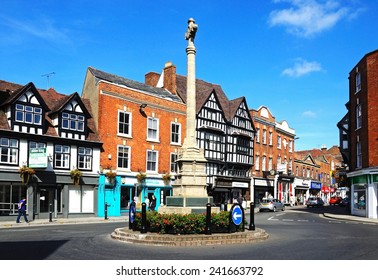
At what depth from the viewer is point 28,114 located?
2927 centimetres

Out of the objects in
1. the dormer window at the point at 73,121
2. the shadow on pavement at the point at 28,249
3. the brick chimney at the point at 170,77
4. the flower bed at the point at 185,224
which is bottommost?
the shadow on pavement at the point at 28,249

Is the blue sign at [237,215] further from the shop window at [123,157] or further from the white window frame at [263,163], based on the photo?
the white window frame at [263,163]

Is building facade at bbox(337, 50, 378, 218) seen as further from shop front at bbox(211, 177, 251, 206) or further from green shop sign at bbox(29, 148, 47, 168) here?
green shop sign at bbox(29, 148, 47, 168)

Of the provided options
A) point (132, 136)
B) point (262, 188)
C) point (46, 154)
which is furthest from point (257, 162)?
point (46, 154)

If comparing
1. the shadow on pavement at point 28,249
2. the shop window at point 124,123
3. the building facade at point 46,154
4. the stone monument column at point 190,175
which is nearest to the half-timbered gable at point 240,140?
the shop window at point 124,123

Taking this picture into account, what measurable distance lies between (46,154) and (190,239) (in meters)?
17.8

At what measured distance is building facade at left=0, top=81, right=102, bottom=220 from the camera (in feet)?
91.4

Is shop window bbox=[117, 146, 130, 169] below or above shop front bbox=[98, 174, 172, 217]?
above

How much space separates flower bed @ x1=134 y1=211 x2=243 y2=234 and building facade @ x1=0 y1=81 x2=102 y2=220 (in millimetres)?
14947

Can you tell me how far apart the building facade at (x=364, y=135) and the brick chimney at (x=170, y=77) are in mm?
17931

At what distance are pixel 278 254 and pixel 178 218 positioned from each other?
4.36 metres

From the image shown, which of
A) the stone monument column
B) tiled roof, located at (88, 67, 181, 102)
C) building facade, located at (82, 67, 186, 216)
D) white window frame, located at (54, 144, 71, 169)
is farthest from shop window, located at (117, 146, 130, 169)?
the stone monument column

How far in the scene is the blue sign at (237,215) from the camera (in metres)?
15.2
